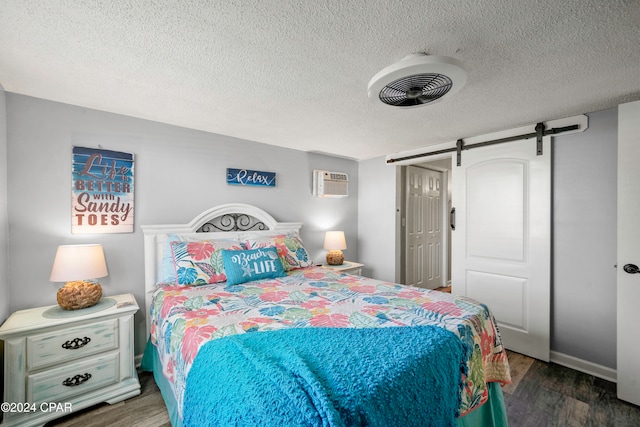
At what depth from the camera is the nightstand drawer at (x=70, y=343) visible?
5.47 feet

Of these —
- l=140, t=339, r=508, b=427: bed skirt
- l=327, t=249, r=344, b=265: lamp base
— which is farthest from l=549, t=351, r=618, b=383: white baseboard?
l=327, t=249, r=344, b=265: lamp base

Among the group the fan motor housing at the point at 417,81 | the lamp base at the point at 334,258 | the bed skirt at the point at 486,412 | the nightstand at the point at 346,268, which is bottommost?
the bed skirt at the point at 486,412

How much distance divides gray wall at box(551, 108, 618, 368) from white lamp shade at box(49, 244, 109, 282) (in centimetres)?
379

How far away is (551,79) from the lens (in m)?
1.72

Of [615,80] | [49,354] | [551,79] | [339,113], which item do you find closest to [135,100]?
[339,113]

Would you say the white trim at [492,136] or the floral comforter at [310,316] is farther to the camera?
the white trim at [492,136]

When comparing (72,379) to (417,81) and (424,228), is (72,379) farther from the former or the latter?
(424,228)

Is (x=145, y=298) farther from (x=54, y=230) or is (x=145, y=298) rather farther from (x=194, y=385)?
(x=194, y=385)

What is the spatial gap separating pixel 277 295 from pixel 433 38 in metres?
1.81

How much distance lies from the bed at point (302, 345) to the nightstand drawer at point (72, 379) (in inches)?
11.3

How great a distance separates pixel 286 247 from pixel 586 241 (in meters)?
2.69

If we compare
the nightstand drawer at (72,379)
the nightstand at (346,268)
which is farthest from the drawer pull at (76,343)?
the nightstand at (346,268)

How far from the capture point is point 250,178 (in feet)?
10.1

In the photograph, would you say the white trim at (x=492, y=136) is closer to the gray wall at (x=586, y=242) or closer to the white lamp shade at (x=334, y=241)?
the gray wall at (x=586, y=242)
